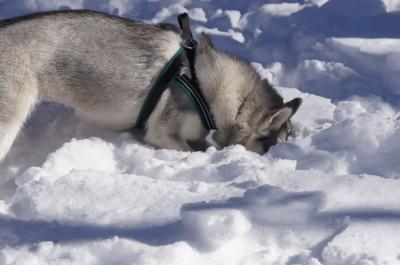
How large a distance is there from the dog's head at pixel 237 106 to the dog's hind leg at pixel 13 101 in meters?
1.19

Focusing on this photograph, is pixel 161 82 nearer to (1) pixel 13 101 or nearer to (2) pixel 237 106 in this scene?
(2) pixel 237 106

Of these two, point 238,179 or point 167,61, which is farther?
point 167,61

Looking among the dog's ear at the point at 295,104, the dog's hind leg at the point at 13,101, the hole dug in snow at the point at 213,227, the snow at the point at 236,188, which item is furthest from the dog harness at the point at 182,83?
the hole dug in snow at the point at 213,227

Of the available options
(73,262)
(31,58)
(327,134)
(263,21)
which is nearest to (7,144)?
(31,58)

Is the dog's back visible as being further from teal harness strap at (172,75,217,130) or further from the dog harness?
teal harness strap at (172,75,217,130)

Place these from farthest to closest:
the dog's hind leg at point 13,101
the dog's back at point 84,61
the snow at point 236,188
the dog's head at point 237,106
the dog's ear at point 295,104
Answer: the dog's head at point 237,106, the dog's ear at point 295,104, the dog's back at point 84,61, the dog's hind leg at point 13,101, the snow at point 236,188

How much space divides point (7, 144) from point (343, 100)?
2800 mm

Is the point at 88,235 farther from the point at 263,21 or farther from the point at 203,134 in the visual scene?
the point at 263,21

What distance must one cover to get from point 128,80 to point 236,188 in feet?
4.58

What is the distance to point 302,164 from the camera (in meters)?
3.68

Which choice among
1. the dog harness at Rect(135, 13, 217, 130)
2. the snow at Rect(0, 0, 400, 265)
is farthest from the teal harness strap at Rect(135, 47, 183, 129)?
the snow at Rect(0, 0, 400, 265)

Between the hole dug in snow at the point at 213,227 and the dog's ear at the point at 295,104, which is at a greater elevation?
the hole dug in snow at the point at 213,227

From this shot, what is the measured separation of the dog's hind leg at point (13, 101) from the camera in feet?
11.7

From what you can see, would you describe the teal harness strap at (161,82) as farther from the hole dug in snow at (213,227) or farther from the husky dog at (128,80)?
the hole dug in snow at (213,227)
